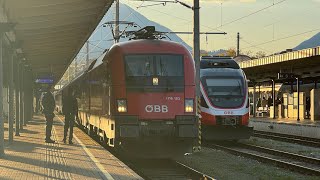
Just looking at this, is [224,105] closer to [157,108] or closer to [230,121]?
[230,121]

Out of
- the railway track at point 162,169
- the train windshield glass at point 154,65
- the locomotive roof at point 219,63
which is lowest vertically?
the railway track at point 162,169


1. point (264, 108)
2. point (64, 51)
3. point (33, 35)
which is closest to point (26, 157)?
point (33, 35)

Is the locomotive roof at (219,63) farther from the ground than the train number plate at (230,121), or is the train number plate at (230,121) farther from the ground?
the locomotive roof at (219,63)

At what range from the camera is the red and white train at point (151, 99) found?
1403 centimetres

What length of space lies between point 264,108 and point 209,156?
35293mm

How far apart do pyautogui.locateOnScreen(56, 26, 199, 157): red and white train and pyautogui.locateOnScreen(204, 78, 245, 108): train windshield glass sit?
6.12m

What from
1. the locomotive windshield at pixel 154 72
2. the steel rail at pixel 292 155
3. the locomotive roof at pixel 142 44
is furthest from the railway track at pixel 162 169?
the steel rail at pixel 292 155

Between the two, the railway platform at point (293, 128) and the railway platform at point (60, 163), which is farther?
the railway platform at point (293, 128)

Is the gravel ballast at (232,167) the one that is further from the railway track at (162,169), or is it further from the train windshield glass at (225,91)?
the train windshield glass at (225,91)

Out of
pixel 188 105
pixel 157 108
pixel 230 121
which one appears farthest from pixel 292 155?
pixel 157 108

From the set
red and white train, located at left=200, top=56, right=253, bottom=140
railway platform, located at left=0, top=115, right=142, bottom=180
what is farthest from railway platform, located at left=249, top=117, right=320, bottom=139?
railway platform, located at left=0, top=115, right=142, bottom=180

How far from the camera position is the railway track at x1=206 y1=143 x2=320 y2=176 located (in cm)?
1395

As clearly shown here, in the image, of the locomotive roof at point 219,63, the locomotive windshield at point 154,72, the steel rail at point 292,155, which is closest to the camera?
the locomotive windshield at point 154,72

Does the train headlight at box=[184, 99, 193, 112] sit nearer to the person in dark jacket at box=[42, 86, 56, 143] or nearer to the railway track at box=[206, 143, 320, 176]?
the railway track at box=[206, 143, 320, 176]
